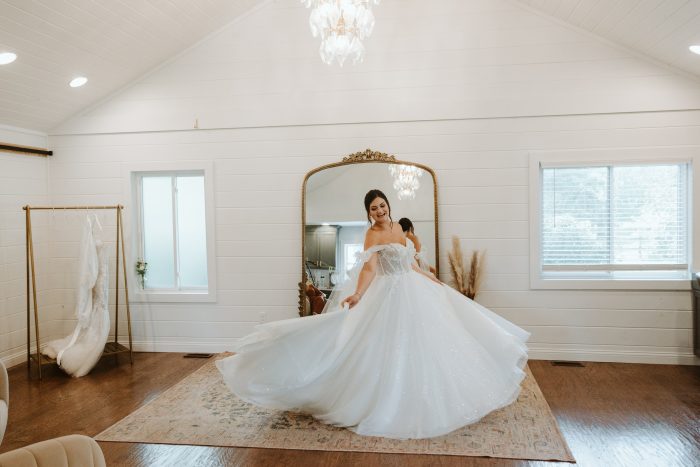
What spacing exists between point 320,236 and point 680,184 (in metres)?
3.45

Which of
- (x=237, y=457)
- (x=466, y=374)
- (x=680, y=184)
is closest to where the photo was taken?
(x=237, y=457)

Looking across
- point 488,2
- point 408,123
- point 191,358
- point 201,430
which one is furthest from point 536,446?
point 488,2

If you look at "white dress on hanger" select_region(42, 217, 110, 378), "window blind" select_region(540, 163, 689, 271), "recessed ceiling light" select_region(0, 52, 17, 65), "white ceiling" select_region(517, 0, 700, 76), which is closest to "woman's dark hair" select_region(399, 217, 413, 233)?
"window blind" select_region(540, 163, 689, 271)

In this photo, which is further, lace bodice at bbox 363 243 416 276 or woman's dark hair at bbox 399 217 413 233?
woman's dark hair at bbox 399 217 413 233

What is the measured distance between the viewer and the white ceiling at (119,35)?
3.84 metres

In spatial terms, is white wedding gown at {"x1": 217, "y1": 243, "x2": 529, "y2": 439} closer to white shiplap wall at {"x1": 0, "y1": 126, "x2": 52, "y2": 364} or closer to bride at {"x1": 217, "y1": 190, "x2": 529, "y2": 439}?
bride at {"x1": 217, "y1": 190, "x2": 529, "y2": 439}

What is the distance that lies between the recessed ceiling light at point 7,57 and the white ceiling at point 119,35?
0.05 meters

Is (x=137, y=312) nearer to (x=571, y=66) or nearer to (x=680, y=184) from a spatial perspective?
(x=571, y=66)

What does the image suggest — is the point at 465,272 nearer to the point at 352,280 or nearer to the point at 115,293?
the point at 352,280

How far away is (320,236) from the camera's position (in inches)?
201

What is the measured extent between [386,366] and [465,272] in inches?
78.2

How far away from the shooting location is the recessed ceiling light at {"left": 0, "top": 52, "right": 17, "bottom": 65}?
400cm

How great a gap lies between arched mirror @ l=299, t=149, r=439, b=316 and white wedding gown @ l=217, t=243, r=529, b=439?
1474 millimetres

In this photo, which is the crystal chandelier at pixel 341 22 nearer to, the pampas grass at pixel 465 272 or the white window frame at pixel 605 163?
the pampas grass at pixel 465 272
